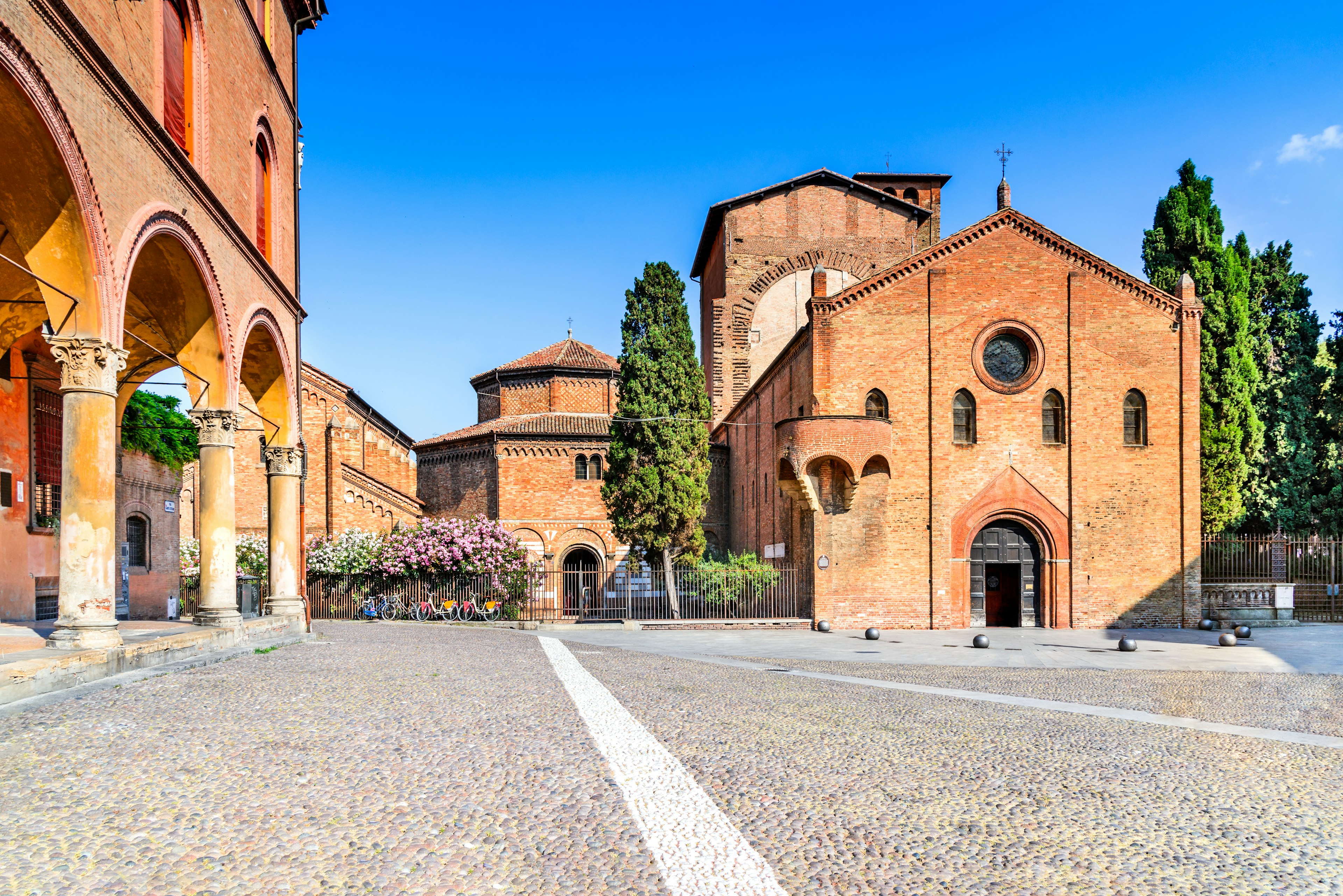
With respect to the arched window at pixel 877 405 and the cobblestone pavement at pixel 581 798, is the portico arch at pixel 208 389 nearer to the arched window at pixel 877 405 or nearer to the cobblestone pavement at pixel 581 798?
the cobblestone pavement at pixel 581 798

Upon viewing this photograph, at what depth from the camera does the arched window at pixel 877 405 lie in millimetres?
21672

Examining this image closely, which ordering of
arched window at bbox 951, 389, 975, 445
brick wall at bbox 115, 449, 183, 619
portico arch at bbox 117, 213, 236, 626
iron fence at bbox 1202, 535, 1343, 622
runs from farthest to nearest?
iron fence at bbox 1202, 535, 1343, 622, arched window at bbox 951, 389, 975, 445, brick wall at bbox 115, 449, 183, 619, portico arch at bbox 117, 213, 236, 626

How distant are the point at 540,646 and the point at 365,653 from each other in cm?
374

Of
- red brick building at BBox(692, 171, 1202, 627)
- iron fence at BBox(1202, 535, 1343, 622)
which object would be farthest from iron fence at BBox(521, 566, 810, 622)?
iron fence at BBox(1202, 535, 1343, 622)

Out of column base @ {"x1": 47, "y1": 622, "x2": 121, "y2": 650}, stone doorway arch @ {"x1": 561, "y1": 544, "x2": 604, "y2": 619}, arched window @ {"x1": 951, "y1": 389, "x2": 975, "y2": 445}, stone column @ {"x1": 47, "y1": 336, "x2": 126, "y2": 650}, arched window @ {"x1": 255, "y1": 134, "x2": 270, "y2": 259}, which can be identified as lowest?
stone doorway arch @ {"x1": 561, "y1": 544, "x2": 604, "y2": 619}

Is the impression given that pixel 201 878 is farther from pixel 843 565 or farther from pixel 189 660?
pixel 843 565

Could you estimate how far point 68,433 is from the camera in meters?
8.45

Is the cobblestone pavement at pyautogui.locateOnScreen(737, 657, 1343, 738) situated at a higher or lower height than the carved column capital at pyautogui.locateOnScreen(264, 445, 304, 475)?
lower

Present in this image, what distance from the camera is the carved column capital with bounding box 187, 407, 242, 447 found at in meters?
12.1

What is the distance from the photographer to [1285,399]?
27.9 m

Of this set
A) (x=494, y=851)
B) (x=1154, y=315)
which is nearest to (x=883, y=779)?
(x=494, y=851)

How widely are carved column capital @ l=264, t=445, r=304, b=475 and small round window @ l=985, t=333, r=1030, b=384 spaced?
16122 mm

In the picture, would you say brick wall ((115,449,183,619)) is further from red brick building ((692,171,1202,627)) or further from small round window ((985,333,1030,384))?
small round window ((985,333,1030,384))

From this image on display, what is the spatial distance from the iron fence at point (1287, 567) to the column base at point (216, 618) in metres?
22.3
